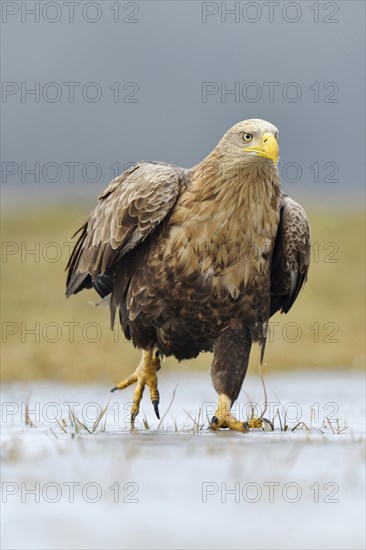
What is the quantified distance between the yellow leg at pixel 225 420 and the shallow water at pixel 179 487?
216mm

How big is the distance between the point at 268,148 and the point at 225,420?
214cm

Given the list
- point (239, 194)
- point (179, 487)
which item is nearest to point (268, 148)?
point (239, 194)

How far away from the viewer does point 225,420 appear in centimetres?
1035

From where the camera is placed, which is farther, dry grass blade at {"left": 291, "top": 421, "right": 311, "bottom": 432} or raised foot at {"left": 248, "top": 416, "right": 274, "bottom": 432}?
raised foot at {"left": 248, "top": 416, "right": 274, "bottom": 432}

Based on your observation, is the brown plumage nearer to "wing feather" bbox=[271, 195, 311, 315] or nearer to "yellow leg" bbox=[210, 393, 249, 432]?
"wing feather" bbox=[271, 195, 311, 315]

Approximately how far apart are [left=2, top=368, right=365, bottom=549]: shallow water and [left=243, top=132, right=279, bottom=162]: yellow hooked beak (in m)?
2.06

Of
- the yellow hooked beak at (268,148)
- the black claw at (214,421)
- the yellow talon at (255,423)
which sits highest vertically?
the yellow hooked beak at (268,148)

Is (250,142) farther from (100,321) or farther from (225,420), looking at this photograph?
(100,321)

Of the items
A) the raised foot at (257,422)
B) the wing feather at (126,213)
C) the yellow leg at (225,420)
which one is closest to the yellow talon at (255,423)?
the raised foot at (257,422)

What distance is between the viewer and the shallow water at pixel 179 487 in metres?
5.73

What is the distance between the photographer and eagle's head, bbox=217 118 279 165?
9930mm

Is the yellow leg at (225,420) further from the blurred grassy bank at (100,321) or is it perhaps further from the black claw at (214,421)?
the blurred grassy bank at (100,321)

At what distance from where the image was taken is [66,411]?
12797mm

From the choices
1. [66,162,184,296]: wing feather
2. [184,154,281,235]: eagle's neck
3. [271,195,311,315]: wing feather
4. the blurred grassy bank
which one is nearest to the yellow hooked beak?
[184,154,281,235]: eagle's neck
